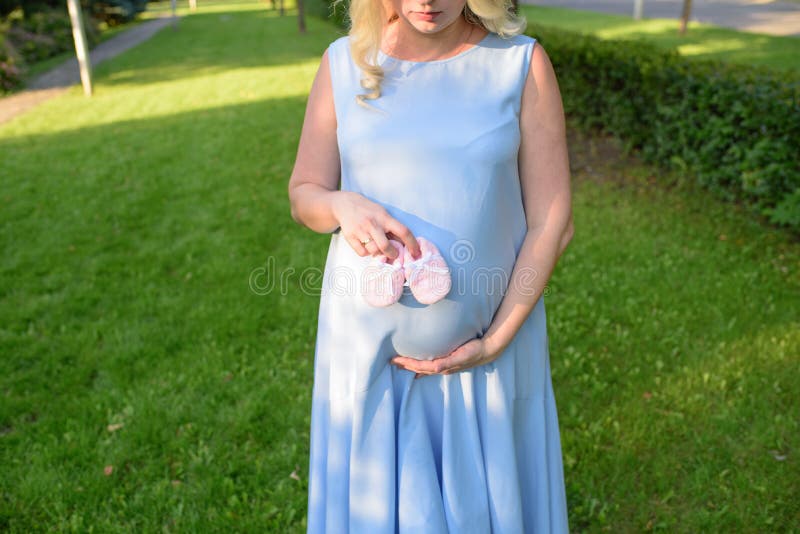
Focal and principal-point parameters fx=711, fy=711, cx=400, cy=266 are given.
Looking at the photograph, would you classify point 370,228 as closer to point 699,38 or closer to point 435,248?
point 435,248

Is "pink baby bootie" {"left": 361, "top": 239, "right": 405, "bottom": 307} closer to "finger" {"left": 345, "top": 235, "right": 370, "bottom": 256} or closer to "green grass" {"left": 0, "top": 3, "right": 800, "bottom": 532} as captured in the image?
"finger" {"left": 345, "top": 235, "right": 370, "bottom": 256}

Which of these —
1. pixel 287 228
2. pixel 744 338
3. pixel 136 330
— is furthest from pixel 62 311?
pixel 744 338

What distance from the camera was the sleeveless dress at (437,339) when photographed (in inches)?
62.6

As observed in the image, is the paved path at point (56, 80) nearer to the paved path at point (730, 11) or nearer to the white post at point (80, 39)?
the white post at point (80, 39)

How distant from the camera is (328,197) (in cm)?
162

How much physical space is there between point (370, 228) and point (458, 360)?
0.40m

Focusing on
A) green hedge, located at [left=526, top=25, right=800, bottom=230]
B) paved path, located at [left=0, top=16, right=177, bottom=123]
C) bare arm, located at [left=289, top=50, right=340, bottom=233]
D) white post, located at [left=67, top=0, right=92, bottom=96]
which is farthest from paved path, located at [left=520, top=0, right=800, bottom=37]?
bare arm, located at [left=289, top=50, right=340, bottom=233]

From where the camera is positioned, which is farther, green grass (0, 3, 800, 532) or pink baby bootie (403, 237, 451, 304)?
green grass (0, 3, 800, 532)

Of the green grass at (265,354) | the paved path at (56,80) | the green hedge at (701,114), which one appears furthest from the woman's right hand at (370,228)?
the paved path at (56,80)

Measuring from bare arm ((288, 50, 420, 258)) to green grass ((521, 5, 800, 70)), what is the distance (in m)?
8.56

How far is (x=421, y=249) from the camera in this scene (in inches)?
60.8

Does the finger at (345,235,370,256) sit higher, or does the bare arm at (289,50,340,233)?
the bare arm at (289,50,340,233)

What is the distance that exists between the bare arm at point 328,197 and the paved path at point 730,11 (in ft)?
51.1

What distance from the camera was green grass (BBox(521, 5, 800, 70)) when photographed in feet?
39.0
